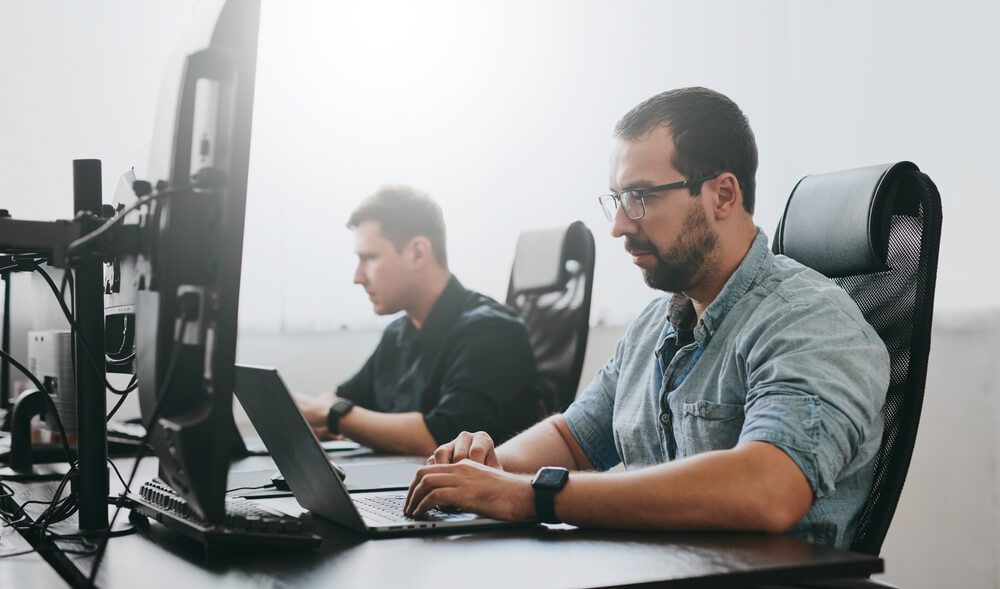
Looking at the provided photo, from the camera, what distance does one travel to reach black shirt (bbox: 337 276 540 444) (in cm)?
223

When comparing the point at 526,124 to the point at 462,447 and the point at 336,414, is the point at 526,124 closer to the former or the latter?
the point at 336,414

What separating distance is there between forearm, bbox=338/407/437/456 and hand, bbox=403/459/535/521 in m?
0.93

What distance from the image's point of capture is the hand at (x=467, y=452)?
1.31 meters

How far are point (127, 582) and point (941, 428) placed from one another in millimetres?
2282

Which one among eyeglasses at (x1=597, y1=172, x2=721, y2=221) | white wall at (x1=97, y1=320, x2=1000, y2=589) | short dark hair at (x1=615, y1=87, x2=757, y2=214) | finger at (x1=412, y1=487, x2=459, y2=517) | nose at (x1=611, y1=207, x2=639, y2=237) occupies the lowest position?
white wall at (x1=97, y1=320, x2=1000, y2=589)

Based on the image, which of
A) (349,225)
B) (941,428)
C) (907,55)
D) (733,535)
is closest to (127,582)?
(733,535)

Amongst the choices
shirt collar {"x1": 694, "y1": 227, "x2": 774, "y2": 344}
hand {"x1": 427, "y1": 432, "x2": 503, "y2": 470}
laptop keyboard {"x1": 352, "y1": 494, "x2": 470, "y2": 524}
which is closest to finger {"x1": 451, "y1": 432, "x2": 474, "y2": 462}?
hand {"x1": 427, "y1": 432, "x2": 503, "y2": 470}

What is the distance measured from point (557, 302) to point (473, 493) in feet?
5.18

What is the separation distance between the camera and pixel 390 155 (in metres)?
3.35

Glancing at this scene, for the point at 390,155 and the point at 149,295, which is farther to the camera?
the point at 390,155

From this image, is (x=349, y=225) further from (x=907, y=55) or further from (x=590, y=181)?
(x=907, y=55)

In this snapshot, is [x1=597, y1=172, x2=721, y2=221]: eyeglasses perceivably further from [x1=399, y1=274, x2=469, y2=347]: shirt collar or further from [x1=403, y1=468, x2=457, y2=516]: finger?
[x1=399, y1=274, x2=469, y2=347]: shirt collar

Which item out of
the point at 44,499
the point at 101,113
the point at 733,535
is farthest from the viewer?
the point at 101,113

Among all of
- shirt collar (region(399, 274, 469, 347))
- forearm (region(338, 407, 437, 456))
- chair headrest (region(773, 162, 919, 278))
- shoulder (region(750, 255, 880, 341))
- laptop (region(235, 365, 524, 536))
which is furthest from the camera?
shirt collar (region(399, 274, 469, 347))
